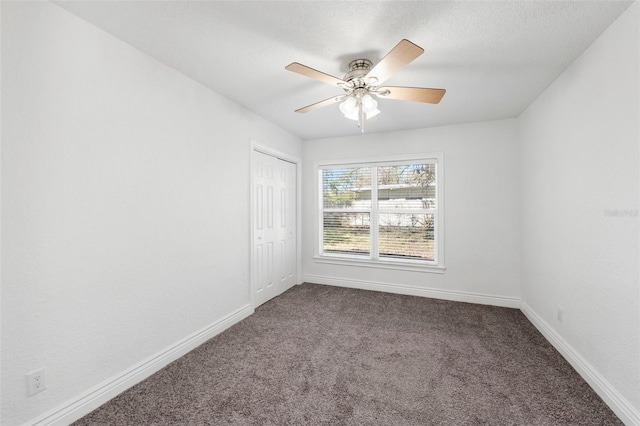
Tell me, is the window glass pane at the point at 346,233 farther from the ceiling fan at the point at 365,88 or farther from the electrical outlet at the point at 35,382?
the electrical outlet at the point at 35,382

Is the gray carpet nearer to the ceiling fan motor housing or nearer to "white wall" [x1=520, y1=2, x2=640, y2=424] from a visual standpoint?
"white wall" [x1=520, y1=2, x2=640, y2=424]

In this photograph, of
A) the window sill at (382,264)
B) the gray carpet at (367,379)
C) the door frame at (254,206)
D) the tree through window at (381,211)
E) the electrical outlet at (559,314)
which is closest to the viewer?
the gray carpet at (367,379)

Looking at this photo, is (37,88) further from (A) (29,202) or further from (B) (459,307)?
(B) (459,307)

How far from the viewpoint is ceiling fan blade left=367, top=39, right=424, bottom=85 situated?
1515mm

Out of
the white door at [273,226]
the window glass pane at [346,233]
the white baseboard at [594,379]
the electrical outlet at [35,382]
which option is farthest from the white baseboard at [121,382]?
the white baseboard at [594,379]

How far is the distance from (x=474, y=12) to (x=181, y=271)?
9.21 feet

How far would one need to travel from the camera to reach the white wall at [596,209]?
5.34ft

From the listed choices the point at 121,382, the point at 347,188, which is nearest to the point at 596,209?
the point at 347,188

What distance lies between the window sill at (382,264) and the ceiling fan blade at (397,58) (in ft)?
9.17

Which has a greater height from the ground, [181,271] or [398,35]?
[398,35]

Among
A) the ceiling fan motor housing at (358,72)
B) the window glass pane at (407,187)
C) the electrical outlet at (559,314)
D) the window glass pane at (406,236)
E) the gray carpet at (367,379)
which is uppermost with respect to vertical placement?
the ceiling fan motor housing at (358,72)

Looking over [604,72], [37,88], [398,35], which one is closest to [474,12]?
[398,35]

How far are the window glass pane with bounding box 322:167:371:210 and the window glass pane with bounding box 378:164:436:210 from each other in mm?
220

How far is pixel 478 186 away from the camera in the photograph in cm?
369
